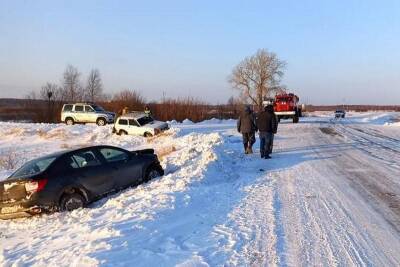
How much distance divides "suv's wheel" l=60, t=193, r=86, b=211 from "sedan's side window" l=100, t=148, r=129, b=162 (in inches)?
58.6

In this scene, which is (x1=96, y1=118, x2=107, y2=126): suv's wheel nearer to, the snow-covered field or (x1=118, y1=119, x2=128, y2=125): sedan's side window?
(x1=118, y1=119, x2=128, y2=125): sedan's side window

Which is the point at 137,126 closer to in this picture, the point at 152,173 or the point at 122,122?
the point at 122,122

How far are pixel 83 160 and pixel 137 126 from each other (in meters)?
19.6

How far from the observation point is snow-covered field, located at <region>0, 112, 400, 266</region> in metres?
6.39

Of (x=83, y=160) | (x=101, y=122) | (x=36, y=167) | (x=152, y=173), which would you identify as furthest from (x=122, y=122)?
(x=36, y=167)

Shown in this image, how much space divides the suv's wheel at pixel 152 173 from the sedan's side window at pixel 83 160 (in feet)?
5.82

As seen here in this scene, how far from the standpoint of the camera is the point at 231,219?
8414mm

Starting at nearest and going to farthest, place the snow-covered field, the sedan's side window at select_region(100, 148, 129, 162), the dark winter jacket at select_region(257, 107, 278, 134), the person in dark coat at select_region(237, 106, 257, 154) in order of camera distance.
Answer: the snow-covered field
the sedan's side window at select_region(100, 148, 129, 162)
the dark winter jacket at select_region(257, 107, 278, 134)
the person in dark coat at select_region(237, 106, 257, 154)

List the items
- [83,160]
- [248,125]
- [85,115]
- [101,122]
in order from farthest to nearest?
[85,115] → [101,122] → [248,125] → [83,160]

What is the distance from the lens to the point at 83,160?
1167cm

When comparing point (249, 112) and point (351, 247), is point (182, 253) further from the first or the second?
point (249, 112)

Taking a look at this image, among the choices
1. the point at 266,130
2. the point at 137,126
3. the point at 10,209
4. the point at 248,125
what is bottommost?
the point at 10,209

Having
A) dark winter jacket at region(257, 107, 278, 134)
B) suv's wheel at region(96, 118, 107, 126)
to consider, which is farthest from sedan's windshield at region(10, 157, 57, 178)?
suv's wheel at region(96, 118, 107, 126)

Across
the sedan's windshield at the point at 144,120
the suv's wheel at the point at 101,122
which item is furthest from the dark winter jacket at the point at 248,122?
the suv's wheel at the point at 101,122
